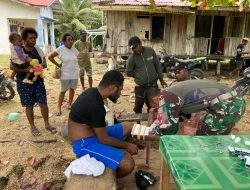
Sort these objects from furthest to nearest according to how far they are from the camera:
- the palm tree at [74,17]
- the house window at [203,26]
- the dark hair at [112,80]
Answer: the palm tree at [74,17], the house window at [203,26], the dark hair at [112,80]

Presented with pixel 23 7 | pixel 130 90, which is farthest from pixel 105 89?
pixel 23 7

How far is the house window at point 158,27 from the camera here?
12.5 meters

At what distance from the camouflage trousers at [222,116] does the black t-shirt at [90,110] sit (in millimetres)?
1291

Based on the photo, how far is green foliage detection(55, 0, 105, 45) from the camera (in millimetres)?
26264

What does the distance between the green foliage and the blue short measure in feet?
71.4

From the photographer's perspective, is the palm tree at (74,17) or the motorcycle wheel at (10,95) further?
the palm tree at (74,17)

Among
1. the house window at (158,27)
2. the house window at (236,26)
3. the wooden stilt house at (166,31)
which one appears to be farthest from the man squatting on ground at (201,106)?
the house window at (236,26)

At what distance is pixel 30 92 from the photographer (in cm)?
475

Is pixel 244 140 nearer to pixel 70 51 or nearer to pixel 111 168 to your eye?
pixel 111 168

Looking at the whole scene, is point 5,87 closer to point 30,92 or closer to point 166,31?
point 30,92

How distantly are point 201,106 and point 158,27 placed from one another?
1020 centimetres

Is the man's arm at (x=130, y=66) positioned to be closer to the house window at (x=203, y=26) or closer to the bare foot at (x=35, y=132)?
the bare foot at (x=35, y=132)

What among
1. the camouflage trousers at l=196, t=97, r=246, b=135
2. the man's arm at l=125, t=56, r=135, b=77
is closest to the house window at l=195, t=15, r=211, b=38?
the man's arm at l=125, t=56, r=135, b=77

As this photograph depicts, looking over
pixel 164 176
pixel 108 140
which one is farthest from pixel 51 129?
pixel 164 176
